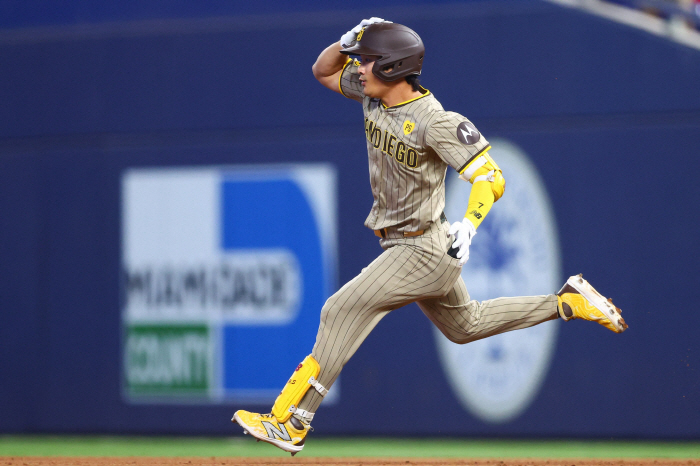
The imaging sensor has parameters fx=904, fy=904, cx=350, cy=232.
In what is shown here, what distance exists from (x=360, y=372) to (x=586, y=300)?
3.27 metres

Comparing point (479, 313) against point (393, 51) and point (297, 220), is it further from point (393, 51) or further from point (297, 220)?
point (297, 220)

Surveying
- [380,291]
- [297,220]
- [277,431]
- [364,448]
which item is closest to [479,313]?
[380,291]

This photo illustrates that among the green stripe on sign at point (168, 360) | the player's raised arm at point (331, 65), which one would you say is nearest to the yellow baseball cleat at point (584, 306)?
the player's raised arm at point (331, 65)

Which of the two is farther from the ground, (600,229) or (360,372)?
(600,229)

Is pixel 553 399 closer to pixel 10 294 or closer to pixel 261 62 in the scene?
pixel 261 62

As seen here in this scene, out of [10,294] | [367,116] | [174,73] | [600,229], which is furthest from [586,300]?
[10,294]

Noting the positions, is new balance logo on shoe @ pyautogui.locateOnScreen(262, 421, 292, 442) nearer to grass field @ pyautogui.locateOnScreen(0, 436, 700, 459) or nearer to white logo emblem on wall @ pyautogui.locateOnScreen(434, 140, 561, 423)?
grass field @ pyautogui.locateOnScreen(0, 436, 700, 459)

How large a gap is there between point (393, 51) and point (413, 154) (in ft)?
1.64

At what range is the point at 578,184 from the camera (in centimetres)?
730

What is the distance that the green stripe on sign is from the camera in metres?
7.79

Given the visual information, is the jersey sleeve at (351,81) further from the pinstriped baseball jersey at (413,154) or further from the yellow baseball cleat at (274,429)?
the yellow baseball cleat at (274,429)

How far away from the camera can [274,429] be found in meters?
4.20

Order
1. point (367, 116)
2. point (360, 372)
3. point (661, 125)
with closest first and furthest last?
point (367, 116), point (661, 125), point (360, 372)

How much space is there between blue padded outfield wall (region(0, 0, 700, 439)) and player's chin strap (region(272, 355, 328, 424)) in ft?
10.8
